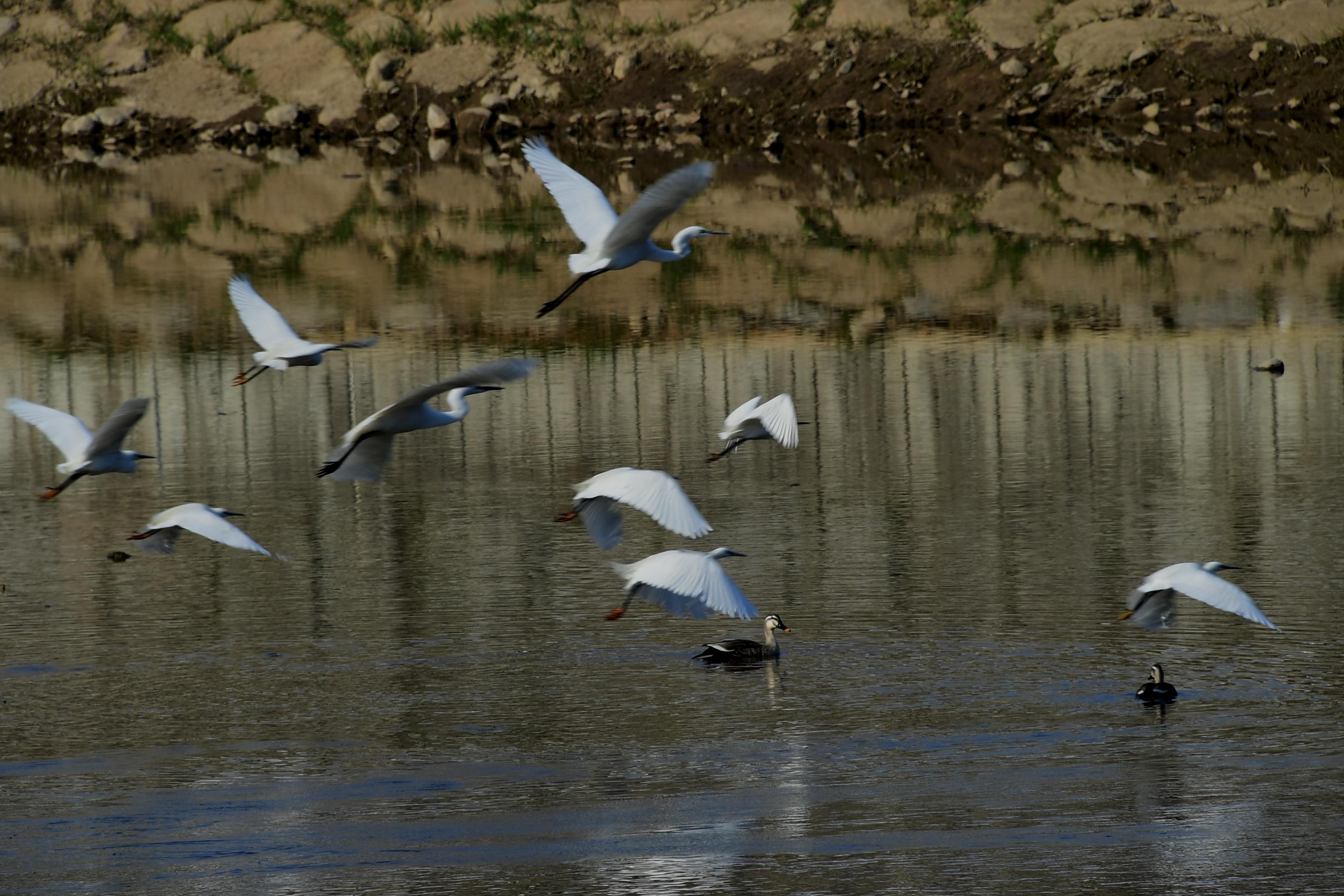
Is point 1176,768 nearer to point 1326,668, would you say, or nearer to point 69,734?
point 1326,668

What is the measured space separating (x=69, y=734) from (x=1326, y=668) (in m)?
7.23

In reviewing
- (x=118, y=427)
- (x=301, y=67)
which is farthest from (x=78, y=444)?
(x=301, y=67)

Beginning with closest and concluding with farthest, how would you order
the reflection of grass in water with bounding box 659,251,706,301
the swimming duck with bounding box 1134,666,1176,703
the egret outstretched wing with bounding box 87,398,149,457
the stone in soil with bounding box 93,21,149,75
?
the swimming duck with bounding box 1134,666,1176,703, the egret outstretched wing with bounding box 87,398,149,457, the reflection of grass in water with bounding box 659,251,706,301, the stone in soil with bounding box 93,21,149,75

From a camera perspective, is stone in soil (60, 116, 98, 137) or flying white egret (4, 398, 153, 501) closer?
flying white egret (4, 398, 153, 501)

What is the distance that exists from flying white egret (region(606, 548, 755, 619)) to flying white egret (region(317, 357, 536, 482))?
145 cm

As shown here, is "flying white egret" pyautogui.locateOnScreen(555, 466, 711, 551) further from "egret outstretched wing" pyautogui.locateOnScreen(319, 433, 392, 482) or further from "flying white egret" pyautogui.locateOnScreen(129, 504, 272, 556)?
"flying white egret" pyautogui.locateOnScreen(129, 504, 272, 556)

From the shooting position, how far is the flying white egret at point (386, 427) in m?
12.1

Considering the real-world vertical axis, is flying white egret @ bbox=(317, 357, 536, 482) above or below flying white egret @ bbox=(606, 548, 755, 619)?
above

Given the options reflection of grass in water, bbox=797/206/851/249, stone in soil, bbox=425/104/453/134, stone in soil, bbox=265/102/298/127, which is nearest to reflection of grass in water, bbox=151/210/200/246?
reflection of grass in water, bbox=797/206/851/249

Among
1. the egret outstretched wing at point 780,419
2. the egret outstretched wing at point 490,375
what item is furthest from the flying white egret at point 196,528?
the egret outstretched wing at point 780,419

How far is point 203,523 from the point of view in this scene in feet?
42.0

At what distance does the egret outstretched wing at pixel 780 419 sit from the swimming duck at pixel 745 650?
1246mm

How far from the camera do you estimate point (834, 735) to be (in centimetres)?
1149

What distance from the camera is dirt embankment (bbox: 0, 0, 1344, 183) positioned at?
46.5 meters
